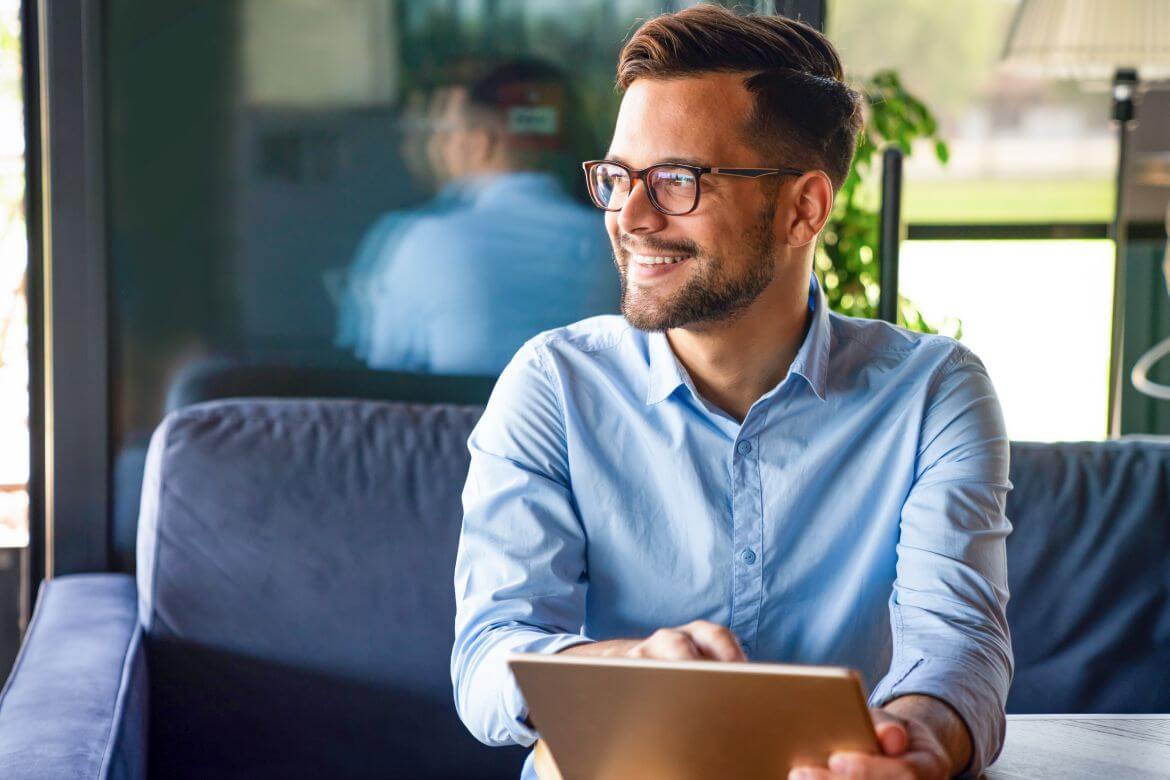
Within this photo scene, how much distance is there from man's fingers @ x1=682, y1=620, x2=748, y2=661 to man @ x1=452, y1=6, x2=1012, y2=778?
→ 1.10 ft

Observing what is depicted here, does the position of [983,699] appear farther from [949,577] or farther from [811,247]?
[811,247]

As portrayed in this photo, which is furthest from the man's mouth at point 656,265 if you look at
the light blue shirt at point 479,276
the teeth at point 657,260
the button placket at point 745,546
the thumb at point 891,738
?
the light blue shirt at point 479,276

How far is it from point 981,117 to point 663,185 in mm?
5194

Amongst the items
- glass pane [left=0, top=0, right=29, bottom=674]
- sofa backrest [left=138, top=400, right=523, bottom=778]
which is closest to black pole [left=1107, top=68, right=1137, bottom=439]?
sofa backrest [left=138, top=400, right=523, bottom=778]

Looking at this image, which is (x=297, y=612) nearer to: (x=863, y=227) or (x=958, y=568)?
(x=958, y=568)

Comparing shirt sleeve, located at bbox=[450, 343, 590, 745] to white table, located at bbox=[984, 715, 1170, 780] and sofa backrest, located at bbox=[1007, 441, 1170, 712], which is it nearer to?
white table, located at bbox=[984, 715, 1170, 780]

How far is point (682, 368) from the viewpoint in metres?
1.52

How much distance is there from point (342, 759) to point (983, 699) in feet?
3.64

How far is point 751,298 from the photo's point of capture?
1.52m

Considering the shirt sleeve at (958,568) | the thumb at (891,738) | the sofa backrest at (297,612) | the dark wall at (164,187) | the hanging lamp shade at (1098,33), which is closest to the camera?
the thumb at (891,738)

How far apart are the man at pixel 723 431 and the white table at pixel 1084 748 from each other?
18 centimetres

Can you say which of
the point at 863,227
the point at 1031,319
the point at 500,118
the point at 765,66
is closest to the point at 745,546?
the point at 765,66

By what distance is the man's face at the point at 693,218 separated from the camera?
4.85 feet

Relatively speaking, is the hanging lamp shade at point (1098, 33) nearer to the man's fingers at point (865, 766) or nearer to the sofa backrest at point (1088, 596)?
the sofa backrest at point (1088, 596)
